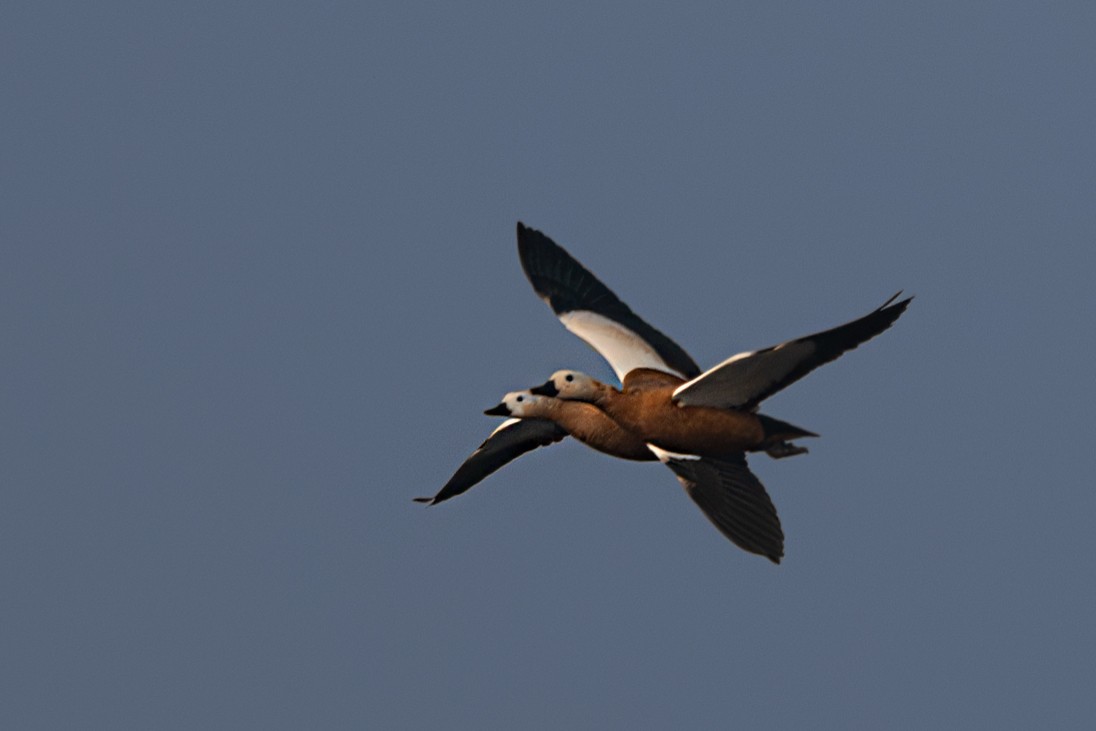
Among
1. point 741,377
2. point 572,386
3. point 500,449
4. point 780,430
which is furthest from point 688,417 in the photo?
point 500,449

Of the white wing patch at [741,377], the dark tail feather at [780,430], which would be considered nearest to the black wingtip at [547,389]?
the white wing patch at [741,377]

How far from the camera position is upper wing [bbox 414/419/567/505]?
98.2 feet

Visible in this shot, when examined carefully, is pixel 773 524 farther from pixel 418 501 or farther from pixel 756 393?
pixel 418 501

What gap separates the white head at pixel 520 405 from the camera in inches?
1135

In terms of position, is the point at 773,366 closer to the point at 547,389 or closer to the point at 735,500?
the point at 735,500

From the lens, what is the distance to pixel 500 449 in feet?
101

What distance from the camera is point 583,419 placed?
2842cm

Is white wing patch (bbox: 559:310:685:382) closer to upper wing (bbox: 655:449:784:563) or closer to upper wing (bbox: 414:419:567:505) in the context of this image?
upper wing (bbox: 414:419:567:505)

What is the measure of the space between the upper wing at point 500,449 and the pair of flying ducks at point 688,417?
2 centimetres

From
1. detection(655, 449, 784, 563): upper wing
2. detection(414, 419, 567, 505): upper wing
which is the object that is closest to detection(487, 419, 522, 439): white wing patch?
detection(414, 419, 567, 505): upper wing

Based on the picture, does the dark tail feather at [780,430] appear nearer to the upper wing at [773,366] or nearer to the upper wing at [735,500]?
the upper wing at [773,366]

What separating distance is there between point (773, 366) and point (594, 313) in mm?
5279

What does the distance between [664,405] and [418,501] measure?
512 cm

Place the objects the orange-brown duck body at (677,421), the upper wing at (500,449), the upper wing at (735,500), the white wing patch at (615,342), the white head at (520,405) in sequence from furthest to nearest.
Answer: the white wing patch at (615,342) → the upper wing at (500,449) → the upper wing at (735,500) → the white head at (520,405) → the orange-brown duck body at (677,421)
